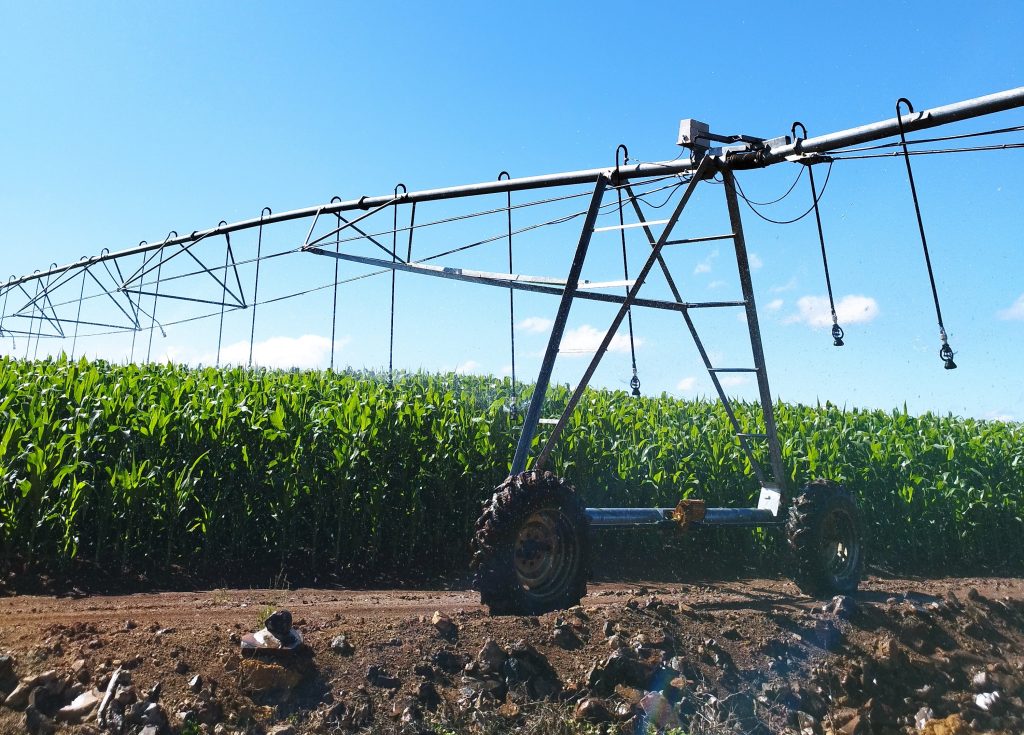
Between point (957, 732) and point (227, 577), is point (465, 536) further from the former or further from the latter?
point (957, 732)

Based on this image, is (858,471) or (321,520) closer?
(321,520)

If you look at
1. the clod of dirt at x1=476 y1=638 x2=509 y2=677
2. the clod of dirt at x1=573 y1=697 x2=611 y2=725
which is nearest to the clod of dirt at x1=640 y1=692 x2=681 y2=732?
the clod of dirt at x1=573 y1=697 x2=611 y2=725

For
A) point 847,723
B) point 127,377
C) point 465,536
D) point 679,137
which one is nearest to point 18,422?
point 127,377

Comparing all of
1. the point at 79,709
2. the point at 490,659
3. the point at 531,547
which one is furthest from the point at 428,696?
the point at 79,709

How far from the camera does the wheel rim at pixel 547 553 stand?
5.91 meters

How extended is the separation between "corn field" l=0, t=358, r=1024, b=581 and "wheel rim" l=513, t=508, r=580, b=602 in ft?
9.07

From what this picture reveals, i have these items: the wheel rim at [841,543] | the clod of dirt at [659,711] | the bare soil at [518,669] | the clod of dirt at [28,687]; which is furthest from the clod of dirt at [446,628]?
the wheel rim at [841,543]

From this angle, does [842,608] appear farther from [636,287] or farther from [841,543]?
[636,287]

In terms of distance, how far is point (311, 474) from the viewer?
867cm

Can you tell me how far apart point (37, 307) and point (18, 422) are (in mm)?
16588

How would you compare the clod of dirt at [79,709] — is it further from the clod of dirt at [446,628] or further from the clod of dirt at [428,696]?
the clod of dirt at [446,628]

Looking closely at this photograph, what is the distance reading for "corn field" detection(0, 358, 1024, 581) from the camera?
26.2ft

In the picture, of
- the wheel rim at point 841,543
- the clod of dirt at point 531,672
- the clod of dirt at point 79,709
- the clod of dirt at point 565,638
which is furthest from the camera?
the wheel rim at point 841,543

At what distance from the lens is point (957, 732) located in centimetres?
504
